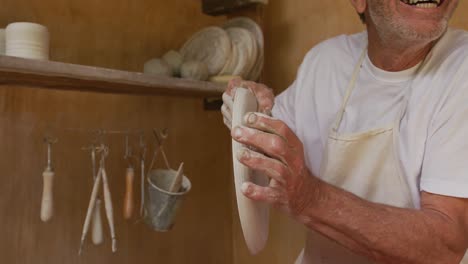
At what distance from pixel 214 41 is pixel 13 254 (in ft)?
2.89

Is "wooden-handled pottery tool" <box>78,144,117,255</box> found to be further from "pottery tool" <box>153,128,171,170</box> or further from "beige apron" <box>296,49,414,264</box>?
"beige apron" <box>296,49,414,264</box>

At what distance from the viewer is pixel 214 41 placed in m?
1.53

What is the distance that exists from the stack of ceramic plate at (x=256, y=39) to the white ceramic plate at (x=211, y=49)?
0.09 metres

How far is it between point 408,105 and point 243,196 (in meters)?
0.48

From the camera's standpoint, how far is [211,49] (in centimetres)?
A: 152

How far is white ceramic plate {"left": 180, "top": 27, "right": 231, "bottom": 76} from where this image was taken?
1.49 m

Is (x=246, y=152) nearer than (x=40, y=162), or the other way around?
(x=246, y=152)

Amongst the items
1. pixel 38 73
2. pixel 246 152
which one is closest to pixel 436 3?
pixel 246 152

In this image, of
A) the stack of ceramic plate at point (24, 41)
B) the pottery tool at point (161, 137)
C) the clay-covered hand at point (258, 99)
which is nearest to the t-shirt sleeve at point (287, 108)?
the clay-covered hand at point (258, 99)

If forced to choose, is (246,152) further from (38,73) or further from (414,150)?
(38,73)

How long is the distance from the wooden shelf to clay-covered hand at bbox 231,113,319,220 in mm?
549

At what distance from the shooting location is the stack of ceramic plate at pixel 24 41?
1098mm

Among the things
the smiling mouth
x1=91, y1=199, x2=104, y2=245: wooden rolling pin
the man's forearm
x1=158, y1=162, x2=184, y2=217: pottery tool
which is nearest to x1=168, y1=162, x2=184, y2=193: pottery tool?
x1=158, y1=162, x2=184, y2=217: pottery tool

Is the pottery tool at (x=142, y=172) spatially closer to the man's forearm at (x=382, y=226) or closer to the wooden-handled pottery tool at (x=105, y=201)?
the wooden-handled pottery tool at (x=105, y=201)
